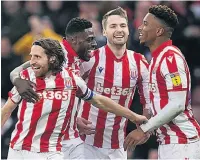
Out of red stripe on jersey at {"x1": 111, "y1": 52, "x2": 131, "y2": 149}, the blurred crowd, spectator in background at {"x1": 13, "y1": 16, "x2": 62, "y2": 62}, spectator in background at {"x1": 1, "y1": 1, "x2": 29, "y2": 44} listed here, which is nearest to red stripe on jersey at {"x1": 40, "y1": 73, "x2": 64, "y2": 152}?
red stripe on jersey at {"x1": 111, "y1": 52, "x2": 131, "y2": 149}

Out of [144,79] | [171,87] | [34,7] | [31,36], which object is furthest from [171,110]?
[34,7]

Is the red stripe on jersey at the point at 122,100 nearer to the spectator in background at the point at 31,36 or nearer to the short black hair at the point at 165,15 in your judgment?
the short black hair at the point at 165,15

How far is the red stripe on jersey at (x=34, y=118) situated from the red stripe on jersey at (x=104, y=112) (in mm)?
1312

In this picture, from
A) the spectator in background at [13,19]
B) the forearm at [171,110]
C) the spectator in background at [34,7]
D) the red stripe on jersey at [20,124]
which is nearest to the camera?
the red stripe on jersey at [20,124]

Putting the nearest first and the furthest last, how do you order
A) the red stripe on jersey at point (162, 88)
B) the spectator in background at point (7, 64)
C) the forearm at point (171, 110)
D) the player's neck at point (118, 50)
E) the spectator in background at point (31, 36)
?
1. the forearm at point (171, 110)
2. the red stripe on jersey at point (162, 88)
3. the player's neck at point (118, 50)
4. the spectator in background at point (31, 36)
5. the spectator in background at point (7, 64)

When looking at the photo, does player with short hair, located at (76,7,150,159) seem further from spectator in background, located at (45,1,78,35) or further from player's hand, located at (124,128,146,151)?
spectator in background, located at (45,1,78,35)

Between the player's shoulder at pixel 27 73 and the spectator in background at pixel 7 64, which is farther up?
the spectator in background at pixel 7 64

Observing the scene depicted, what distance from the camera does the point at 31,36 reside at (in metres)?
12.5

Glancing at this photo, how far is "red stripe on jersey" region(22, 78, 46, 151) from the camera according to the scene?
779 cm

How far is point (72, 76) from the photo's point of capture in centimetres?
798

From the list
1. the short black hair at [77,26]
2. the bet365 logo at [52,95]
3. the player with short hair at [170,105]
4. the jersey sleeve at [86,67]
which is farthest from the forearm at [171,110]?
the short black hair at [77,26]

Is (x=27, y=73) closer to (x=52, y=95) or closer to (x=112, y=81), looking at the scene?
(x=52, y=95)

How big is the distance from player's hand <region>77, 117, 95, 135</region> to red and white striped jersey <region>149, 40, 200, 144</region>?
102cm

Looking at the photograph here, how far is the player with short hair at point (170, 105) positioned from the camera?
805 cm
